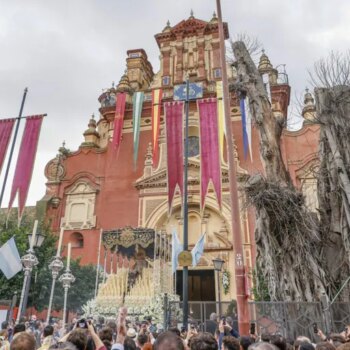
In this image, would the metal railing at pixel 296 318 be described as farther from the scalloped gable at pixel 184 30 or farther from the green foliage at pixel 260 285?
the scalloped gable at pixel 184 30

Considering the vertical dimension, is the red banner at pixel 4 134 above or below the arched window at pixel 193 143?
below

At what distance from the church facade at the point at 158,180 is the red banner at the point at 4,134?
9.56 metres

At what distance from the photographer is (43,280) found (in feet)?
63.4

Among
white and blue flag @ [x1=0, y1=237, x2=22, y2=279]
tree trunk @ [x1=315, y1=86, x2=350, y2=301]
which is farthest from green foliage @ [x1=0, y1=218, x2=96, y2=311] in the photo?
tree trunk @ [x1=315, y1=86, x2=350, y2=301]

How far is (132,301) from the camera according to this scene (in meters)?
13.1

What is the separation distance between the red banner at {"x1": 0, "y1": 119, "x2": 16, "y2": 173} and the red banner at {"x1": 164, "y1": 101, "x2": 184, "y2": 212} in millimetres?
6174

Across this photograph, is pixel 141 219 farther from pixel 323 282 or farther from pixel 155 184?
pixel 323 282

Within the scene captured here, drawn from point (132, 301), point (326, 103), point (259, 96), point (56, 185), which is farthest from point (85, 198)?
point (326, 103)

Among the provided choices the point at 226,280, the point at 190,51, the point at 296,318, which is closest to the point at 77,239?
the point at 226,280

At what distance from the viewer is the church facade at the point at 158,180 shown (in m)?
22.2

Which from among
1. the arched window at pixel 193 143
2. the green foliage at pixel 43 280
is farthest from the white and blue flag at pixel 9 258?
the arched window at pixel 193 143

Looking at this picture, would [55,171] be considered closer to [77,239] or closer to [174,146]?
[77,239]

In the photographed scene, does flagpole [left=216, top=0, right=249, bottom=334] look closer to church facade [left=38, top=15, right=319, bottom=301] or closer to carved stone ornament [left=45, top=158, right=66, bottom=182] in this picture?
church facade [left=38, top=15, right=319, bottom=301]

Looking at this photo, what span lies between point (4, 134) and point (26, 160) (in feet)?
5.11
